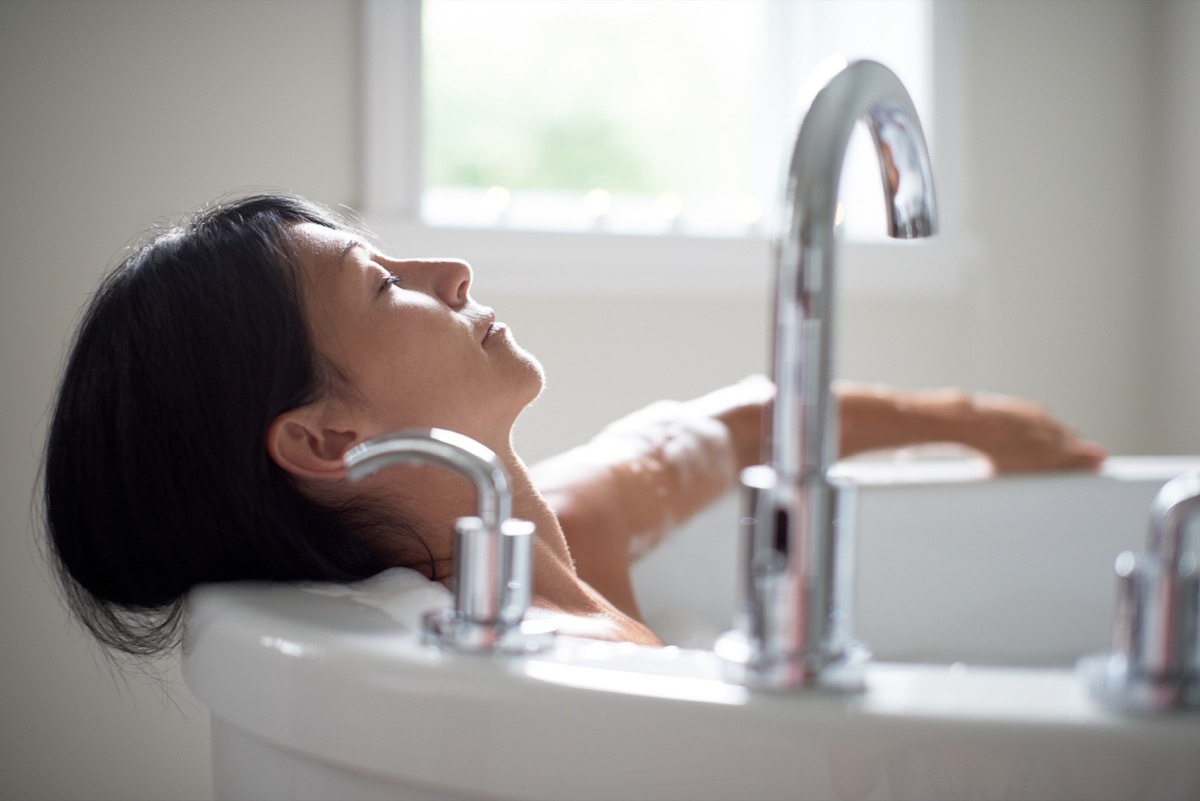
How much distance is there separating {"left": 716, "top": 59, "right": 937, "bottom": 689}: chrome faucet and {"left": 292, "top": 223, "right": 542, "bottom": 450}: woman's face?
43cm

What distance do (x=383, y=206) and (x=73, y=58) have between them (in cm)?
41

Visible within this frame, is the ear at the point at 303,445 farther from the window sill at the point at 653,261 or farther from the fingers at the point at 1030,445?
the fingers at the point at 1030,445

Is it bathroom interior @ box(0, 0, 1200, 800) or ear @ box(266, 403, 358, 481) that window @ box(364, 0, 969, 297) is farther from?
ear @ box(266, 403, 358, 481)

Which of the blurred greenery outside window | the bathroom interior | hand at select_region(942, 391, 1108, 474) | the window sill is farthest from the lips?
the blurred greenery outside window

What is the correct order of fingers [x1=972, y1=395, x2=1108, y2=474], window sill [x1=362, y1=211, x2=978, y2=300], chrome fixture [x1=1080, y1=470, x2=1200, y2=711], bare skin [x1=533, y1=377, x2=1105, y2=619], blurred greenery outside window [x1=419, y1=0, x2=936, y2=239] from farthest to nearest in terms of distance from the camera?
blurred greenery outside window [x1=419, y1=0, x2=936, y2=239], window sill [x1=362, y1=211, x2=978, y2=300], fingers [x1=972, y1=395, x2=1108, y2=474], bare skin [x1=533, y1=377, x2=1105, y2=619], chrome fixture [x1=1080, y1=470, x2=1200, y2=711]

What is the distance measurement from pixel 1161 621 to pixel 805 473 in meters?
0.15

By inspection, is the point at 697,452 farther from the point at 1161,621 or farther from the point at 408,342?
the point at 1161,621

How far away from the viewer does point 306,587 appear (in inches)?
29.4

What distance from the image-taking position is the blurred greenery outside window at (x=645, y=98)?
1.93 meters

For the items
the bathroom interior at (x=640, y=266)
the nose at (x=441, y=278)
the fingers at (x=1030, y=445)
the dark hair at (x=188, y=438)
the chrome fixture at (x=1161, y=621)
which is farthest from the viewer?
the fingers at (x=1030, y=445)

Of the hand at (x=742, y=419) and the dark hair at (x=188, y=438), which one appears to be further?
the hand at (x=742, y=419)

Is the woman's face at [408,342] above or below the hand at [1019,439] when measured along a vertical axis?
above

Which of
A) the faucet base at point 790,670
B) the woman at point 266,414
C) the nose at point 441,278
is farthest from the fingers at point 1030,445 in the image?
the faucet base at point 790,670

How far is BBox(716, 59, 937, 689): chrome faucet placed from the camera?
495 millimetres
